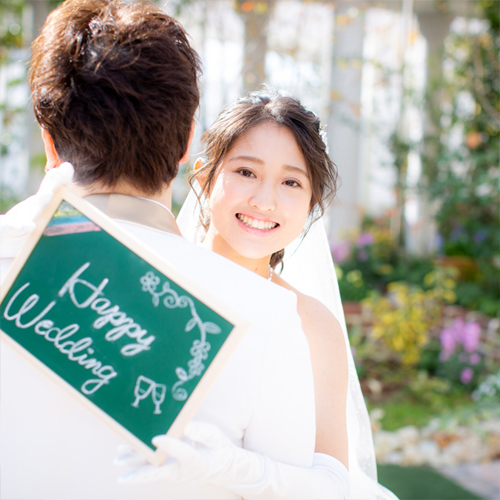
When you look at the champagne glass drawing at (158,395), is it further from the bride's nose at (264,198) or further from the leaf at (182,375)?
the bride's nose at (264,198)

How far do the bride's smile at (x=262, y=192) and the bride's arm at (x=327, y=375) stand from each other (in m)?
0.23

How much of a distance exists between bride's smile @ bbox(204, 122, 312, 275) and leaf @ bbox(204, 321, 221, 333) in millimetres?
740

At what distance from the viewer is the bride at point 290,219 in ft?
4.39

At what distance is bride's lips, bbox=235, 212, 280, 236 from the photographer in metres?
1.56

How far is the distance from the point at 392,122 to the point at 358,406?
17.0 ft

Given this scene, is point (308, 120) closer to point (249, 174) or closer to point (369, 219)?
point (249, 174)

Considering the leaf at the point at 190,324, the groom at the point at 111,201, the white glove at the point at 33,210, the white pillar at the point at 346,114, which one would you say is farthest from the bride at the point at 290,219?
the white pillar at the point at 346,114

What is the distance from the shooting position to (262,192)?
153 cm

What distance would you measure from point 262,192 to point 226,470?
0.84 m

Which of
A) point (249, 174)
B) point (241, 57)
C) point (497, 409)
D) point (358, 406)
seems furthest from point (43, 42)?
point (241, 57)

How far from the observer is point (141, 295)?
0.84 metres

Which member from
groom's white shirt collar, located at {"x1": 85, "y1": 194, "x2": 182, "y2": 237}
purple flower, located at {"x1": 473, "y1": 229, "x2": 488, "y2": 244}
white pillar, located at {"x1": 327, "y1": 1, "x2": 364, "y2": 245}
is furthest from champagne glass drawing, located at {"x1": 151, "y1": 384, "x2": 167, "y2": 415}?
purple flower, located at {"x1": 473, "y1": 229, "x2": 488, "y2": 244}

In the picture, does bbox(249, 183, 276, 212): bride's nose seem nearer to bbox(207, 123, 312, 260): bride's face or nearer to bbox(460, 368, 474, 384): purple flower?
bbox(207, 123, 312, 260): bride's face

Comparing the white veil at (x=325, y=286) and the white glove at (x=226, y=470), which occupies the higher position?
the white veil at (x=325, y=286)
